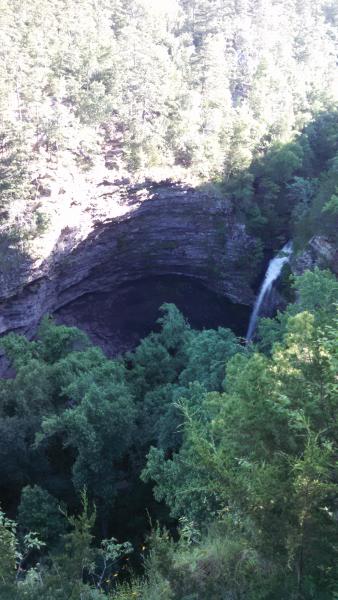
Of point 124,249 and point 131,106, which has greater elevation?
point 131,106

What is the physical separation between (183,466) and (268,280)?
1689cm

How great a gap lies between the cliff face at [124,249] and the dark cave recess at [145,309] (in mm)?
533

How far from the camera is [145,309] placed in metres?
31.3

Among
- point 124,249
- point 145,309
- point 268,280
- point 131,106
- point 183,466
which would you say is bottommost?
point 183,466

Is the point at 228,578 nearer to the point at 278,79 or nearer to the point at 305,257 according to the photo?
the point at 305,257

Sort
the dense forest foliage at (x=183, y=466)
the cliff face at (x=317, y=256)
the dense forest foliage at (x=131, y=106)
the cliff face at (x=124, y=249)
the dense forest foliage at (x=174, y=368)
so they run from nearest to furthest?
1. the dense forest foliage at (x=183, y=466)
2. the dense forest foliage at (x=174, y=368)
3. the cliff face at (x=317, y=256)
4. the cliff face at (x=124, y=249)
5. the dense forest foliage at (x=131, y=106)

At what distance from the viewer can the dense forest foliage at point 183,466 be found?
584 centimetres

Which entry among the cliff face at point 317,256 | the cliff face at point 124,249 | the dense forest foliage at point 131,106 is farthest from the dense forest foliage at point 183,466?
the dense forest foliage at point 131,106

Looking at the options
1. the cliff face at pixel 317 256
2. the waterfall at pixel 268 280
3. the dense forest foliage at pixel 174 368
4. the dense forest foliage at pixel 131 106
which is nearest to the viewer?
the dense forest foliage at pixel 174 368

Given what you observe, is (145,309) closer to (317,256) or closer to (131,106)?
(131,106)

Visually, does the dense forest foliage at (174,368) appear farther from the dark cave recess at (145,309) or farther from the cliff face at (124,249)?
the dark cave recess at (145,309)

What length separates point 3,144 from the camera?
23.9 meters

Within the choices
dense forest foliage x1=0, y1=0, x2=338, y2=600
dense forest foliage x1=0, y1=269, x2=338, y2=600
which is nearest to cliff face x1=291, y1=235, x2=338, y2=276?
dense forest foliage x1=0, y1=0, x2=338, y2=600

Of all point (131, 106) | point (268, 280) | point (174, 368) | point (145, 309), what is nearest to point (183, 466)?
point (174, 368)
